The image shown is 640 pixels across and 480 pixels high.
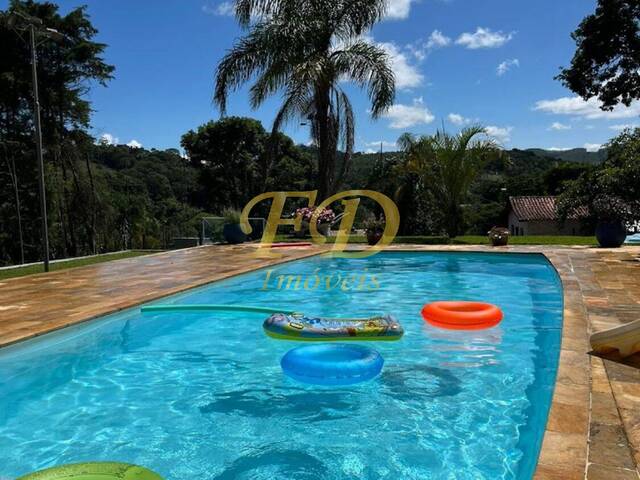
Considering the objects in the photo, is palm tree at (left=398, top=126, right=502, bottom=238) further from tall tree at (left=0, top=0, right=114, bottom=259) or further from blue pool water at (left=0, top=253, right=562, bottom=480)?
tall tree at (left=0, top=0, right=114, bottom=259)

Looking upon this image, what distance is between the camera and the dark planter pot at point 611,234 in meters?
12.4

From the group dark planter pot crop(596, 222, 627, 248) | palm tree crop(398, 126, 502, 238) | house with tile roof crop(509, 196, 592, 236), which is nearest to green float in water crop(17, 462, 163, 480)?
dark planter pot crop(596, 222, 627, 248)

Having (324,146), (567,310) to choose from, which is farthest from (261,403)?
(324,146)

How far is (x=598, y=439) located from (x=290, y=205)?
29.7 meters

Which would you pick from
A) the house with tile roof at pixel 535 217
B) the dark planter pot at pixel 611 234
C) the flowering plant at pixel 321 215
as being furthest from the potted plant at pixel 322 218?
the house with tile roof at pixel 535 217

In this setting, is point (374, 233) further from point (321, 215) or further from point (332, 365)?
point (332, 365)

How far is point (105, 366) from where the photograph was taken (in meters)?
5.15

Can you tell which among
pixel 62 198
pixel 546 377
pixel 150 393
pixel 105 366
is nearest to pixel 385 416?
pixel 546 377

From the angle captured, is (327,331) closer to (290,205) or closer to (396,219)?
(396,219)

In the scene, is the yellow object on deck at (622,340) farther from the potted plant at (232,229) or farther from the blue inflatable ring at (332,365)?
the potted plant at (232,229)

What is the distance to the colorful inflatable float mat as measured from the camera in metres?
5.24

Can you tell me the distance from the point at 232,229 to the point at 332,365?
1233 cm

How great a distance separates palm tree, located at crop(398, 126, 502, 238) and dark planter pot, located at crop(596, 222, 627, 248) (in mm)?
3468

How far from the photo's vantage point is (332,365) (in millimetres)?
4180
